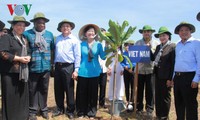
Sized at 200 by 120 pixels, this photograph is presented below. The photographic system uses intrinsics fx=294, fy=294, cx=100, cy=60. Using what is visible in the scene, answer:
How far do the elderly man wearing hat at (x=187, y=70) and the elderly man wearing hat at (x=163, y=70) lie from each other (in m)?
0.72

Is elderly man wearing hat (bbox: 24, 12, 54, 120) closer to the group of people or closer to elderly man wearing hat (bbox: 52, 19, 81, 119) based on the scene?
the group of people

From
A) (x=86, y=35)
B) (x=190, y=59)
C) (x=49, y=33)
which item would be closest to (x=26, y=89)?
(x=49, y=33)

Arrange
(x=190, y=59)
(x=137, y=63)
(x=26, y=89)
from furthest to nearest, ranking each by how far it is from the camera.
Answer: (x=137, y=63) < (x=26, y=89) < (x=190, y=59)

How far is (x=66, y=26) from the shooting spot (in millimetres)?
6945

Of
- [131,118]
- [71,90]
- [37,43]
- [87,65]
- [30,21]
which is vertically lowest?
[131,118]

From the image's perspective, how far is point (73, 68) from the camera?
23.0ft

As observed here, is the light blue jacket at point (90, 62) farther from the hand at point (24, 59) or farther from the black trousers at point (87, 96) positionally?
the hand at point (24, 59)

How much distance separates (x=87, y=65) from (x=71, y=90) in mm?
723

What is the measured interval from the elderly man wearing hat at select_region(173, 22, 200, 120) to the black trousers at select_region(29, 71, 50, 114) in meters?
2.95

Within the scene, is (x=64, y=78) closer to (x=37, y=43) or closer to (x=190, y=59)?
(x=37, y=43)

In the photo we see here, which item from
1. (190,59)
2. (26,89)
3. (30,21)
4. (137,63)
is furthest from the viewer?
(137,63)

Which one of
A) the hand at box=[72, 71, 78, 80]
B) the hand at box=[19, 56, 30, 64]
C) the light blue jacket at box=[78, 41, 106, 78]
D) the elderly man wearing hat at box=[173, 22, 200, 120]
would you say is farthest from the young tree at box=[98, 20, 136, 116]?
the hand at box=[19, 56, 30, 64]

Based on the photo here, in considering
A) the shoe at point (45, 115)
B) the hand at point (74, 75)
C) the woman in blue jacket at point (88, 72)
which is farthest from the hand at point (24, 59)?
the shoe at point (45, 115)

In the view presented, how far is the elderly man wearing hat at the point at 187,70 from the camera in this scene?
5785 mm
